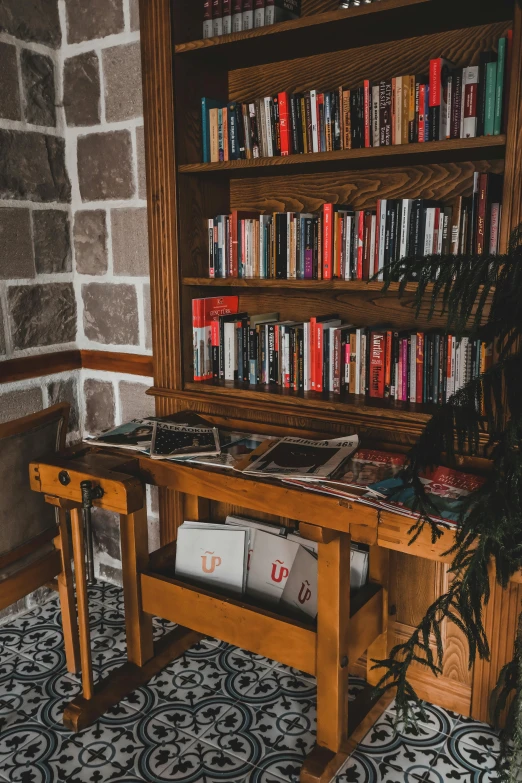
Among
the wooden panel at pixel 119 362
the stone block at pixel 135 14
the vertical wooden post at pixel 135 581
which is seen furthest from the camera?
the wooden panel at pixel 119 362

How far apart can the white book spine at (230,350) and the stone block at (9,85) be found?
3.23 feet

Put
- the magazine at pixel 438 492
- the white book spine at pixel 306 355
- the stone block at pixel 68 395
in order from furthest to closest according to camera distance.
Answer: the stone block at pixel 68 395
the white book spine at pixel 306 355
the magazine at pixel 438 492

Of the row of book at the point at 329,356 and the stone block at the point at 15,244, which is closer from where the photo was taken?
the row of book at the point at 329,356

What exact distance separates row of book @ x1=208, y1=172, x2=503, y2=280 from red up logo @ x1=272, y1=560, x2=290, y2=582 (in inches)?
32.3

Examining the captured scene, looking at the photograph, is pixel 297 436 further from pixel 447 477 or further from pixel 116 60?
pixel 116 60

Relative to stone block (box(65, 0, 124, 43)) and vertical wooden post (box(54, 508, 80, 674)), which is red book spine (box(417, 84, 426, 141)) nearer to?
stone block (box(65, 0, 124, 43))

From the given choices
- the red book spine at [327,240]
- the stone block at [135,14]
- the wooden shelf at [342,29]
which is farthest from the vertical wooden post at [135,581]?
the stone block at [135,14]

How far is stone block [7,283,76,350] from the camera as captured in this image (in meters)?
2.29

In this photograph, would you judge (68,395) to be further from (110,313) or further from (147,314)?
(147,314)

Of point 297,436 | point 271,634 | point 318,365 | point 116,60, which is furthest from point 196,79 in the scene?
point 271,634

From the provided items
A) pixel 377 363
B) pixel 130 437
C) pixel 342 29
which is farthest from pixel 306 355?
pixel 342 29

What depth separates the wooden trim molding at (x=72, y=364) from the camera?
2.29 meters

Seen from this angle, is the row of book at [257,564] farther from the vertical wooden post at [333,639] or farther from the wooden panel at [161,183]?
the wooden panel at [161,183]

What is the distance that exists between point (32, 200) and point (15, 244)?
0.55 feet
